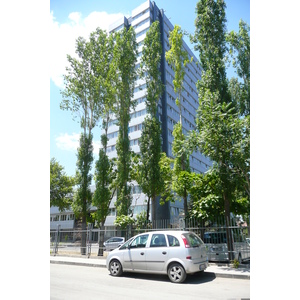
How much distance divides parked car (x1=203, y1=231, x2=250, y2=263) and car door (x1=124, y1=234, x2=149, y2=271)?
10.1ft

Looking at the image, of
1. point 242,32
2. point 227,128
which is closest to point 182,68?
point 242,32

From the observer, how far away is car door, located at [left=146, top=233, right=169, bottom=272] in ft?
22.0

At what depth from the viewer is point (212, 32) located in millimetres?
10203

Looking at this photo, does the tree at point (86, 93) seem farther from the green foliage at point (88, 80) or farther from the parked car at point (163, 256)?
the parked car at point (163, 256)

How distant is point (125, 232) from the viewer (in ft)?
39.8

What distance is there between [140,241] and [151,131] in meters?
8.81

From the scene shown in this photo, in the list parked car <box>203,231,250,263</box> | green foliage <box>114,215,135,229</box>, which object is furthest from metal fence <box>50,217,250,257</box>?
green foliage <box>114,215,135,229</box>

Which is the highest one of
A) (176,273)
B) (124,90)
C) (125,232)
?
(124,90)

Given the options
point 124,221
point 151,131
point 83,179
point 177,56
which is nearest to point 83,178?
point 83,179

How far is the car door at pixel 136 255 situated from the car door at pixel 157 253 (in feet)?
0.58

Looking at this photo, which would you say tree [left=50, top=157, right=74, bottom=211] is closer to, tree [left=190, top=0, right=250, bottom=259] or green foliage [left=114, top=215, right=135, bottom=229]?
green foliage [left=114, top=215, right=135, bottom=229]

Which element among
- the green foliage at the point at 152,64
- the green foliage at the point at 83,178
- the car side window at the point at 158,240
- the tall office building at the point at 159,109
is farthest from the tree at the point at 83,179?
the tall office building at the point at 159,109

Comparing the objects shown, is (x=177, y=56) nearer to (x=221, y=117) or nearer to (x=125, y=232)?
(x=221, y=117)
